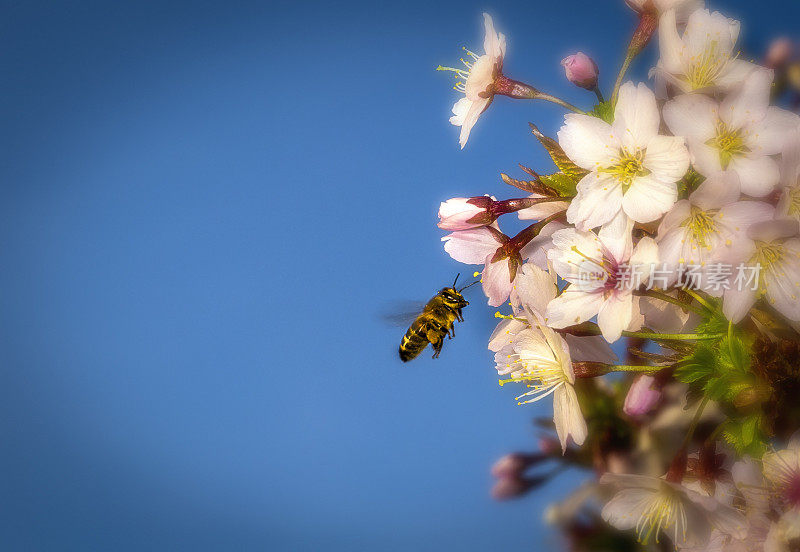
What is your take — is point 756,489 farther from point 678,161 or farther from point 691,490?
point 678,161

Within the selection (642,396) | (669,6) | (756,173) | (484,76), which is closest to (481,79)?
(484,76)

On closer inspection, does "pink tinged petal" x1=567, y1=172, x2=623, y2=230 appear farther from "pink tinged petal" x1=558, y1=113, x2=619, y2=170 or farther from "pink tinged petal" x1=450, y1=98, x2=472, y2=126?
"pink tinged petal" x1=450, y1=98, x2=472, y2=126

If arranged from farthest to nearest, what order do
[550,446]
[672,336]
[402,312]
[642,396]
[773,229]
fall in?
1. [402,312]
2. [550,446]
3. [642,396]
4. [672,336]
5. [773,229]

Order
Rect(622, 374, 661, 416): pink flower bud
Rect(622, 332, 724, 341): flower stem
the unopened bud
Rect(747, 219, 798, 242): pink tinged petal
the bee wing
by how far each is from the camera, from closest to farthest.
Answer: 1. Rect(747, 219, 798, 242): pink tinged petal
2. Rect(622, 332, 724, 341): flower stem
3. Rect(622, 374, 661, 416): pink flower bud
4. the unopened bud
5. the bee wing

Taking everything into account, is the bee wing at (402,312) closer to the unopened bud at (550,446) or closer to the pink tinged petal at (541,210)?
the unopened bud at (550,446)

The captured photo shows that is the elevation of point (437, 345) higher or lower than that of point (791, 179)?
higher

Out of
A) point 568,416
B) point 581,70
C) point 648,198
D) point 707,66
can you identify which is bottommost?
point 568,416

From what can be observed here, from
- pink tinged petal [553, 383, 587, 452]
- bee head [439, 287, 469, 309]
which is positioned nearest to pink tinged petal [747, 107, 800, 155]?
pink tinged petal [553, 383, 587, 452]

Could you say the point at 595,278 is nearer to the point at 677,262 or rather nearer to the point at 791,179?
the point at 677,262
